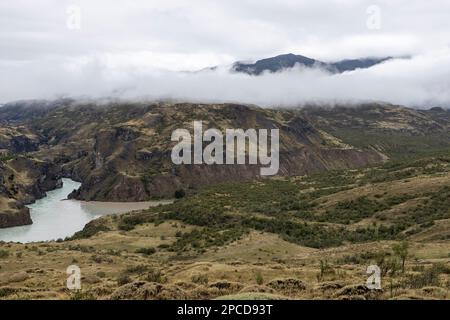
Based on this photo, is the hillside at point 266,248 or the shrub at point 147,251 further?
the shrub at point 147,251

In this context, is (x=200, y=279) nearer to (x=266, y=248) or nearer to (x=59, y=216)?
(x=266, y=248)

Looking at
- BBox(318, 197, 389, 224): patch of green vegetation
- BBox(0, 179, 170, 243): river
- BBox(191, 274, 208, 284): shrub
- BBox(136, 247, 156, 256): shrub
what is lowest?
BBox(0, 179, 170, 243): river

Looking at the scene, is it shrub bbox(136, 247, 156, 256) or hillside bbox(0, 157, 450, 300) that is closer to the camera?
A: hillside bbox(0, 157, 450, 300)

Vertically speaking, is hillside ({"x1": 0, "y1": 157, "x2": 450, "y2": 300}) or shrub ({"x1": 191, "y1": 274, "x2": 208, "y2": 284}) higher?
shrub ({"x1": 191, "y1": 274, "x2": 208, "y2": 284})

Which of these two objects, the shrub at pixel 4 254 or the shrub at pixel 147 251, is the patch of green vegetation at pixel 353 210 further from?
the shrub at pixel 4 254

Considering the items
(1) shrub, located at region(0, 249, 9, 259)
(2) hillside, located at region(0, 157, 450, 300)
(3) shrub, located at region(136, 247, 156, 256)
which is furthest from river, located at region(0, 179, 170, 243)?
(1) shrub, located at region(0, 249, 9, 259)

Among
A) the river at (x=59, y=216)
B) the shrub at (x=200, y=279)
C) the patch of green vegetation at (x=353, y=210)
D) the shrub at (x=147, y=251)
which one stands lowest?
the river at (x=59, y=216)

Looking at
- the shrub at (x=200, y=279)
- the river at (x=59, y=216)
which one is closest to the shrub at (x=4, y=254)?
the shrub at (x=200, y=279)

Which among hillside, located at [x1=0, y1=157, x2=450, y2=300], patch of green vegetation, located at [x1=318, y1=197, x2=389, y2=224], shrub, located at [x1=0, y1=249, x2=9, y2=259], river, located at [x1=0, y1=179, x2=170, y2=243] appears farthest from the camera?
river, located at [x1=0, y1=179, x2=170, y2=243]

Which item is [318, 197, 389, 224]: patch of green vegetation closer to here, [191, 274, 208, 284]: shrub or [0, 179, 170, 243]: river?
[191, 274, 208, 284]: shrub

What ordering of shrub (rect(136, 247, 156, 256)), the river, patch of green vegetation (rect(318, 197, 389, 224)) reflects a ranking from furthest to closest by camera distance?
the river < patch of green vegetation (rect(318, 197, 389, 224)) < shrub (rect(136, 247, 156, 256))
